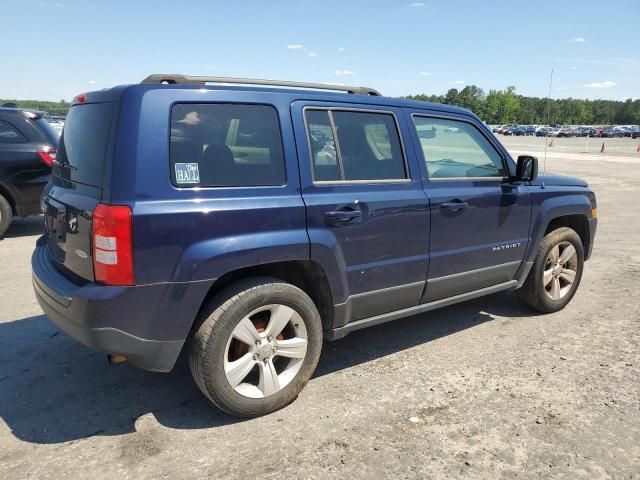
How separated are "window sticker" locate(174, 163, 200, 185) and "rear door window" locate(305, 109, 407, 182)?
0.73 metres

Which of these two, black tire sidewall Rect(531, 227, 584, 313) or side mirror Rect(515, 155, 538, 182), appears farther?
black tire sidewall Rect(531, 227, 584, 313)

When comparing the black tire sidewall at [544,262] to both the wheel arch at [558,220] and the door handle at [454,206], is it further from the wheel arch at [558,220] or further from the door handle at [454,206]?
the door handle at [454,206]

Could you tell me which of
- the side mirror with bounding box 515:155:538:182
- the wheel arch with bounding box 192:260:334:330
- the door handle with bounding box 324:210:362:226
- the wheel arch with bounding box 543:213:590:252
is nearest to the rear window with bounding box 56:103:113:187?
the wheel arch with bounding box 192:260:334:330

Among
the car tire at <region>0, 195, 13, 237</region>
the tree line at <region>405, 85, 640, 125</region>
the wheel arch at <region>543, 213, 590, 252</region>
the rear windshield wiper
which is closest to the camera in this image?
the rear windshield wiper

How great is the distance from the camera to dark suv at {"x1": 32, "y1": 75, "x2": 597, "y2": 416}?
2619 millimetres

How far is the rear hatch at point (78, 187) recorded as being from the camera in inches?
107

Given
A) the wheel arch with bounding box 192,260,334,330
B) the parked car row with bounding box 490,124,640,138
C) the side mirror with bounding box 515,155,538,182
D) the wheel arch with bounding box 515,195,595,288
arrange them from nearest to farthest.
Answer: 1. the wheel arch with bounding box 192,260,334,330
2. the side mirror with bounding box 515,155,538,182
3. the wheel arch with bounding box 515,195,595,288
4. the parked car row with bounding box 490,124,640,138

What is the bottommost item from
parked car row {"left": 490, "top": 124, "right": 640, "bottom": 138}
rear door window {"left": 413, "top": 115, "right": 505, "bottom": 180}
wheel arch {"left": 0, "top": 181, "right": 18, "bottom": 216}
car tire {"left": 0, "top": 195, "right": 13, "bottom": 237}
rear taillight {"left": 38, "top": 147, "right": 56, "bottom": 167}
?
car tire {"left": 0, "top": 195, "right": 13, "bottom": 237}

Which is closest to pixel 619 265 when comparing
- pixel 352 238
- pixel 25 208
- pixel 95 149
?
pixel 352 238

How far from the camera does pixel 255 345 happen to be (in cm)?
299

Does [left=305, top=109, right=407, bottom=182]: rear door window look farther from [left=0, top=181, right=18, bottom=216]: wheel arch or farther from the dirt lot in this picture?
[left=0, top=181, right=18, bottom=216]: wheel arch

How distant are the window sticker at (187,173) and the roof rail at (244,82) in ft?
1.66

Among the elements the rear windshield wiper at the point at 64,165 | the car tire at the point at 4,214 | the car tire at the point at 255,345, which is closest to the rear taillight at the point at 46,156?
the car tire at the point at 4,214

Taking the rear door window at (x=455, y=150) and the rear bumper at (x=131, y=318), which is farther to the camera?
the rear door window at (x=455, y=150)
